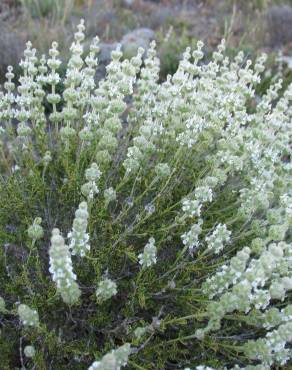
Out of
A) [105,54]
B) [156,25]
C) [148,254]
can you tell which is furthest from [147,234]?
[156,25]

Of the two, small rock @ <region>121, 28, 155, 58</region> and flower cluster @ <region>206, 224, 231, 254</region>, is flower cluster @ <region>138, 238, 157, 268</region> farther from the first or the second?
small rock @ <region>121, 28, 155, 58</region>

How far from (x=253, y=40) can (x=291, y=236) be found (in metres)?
3.66

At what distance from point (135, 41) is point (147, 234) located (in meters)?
3.37

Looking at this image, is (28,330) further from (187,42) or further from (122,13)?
(122,13)

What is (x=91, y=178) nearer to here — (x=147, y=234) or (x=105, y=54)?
(x=147, y=234)

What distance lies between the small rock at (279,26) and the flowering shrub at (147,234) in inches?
156

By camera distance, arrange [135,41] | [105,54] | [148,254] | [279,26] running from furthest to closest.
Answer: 1. [279,26]
2. [135,41]
3. [105,54]
4. [148,254]

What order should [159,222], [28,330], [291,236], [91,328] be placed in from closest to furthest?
1. [28,330]
2. [91,328]
3. [159,222]
4. [291,236]

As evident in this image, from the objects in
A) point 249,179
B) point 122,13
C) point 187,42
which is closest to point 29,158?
point 249,179

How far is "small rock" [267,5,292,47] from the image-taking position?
20.6 ft

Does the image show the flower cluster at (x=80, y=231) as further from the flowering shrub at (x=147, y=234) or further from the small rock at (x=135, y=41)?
the small rock at (x=135, y=41)

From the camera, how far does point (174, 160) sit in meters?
2.31

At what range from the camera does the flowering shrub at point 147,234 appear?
1800mm

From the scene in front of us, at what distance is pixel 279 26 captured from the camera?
6367mm
